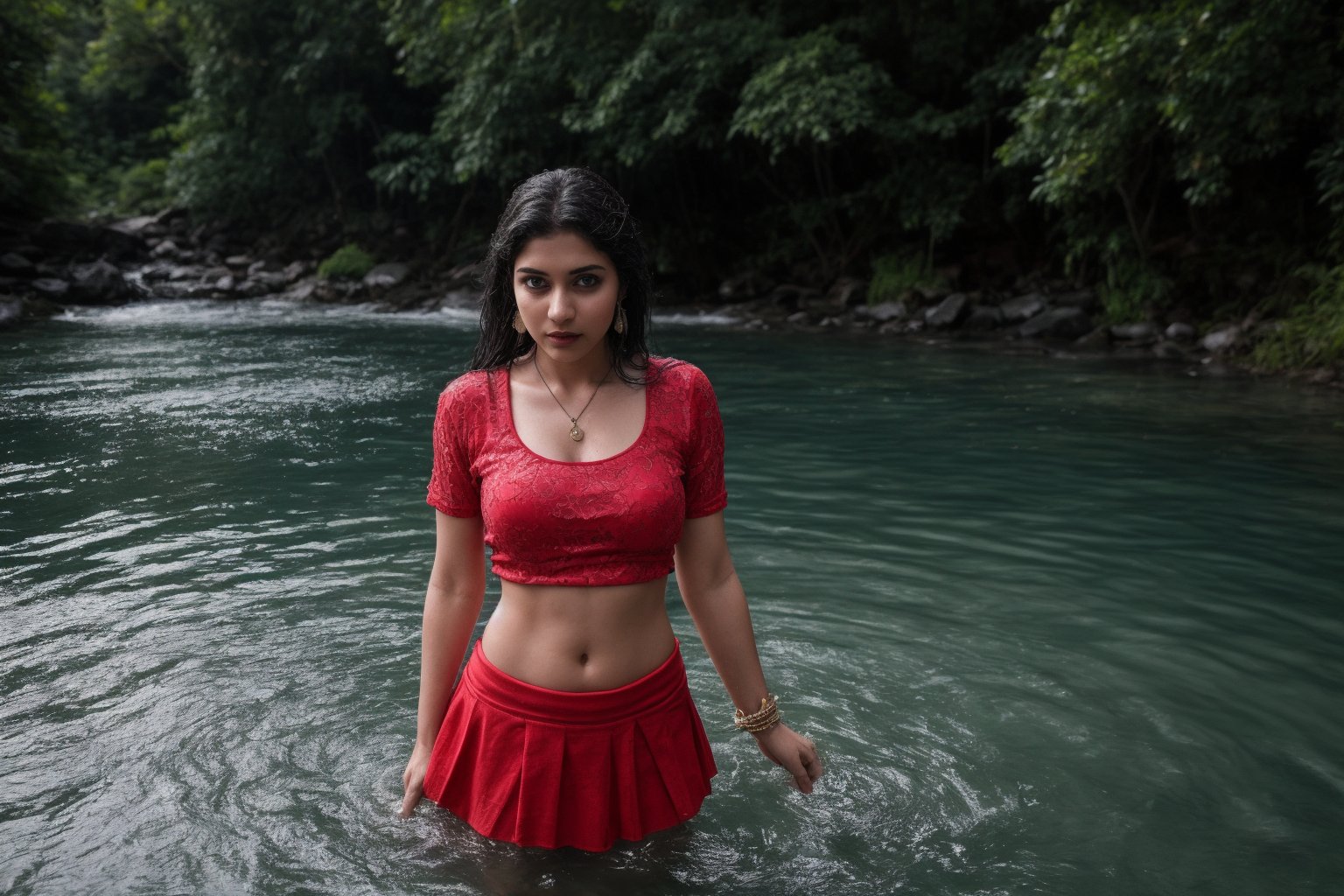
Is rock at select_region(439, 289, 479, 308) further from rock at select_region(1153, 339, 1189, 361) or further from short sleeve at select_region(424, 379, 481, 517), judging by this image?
short sleeve at select_region(424, 379, 481, 517)

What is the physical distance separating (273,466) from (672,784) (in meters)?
5.96

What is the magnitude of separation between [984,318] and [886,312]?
1797 millimetres

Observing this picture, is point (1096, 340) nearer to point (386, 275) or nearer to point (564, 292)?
point (564, 292)

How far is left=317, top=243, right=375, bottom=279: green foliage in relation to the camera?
24312 millimetres

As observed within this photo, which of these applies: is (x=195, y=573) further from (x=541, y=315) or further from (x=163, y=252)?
(x=163, y=252)

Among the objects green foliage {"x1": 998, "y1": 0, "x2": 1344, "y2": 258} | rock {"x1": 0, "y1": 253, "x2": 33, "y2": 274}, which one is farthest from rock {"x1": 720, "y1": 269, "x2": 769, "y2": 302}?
rock {"x1": 0, "y1": 253, "x2": 33, "y2": 274}

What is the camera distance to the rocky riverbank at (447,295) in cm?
1443

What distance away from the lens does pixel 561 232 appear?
2219mm

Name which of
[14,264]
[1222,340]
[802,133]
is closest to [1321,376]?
[1222,340]

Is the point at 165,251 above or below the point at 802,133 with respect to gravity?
below

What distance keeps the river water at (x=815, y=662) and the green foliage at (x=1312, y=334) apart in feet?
8.74

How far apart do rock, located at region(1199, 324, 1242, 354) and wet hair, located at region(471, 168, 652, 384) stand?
12.7m

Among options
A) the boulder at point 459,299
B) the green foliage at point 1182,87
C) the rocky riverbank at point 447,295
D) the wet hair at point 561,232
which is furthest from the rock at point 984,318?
the wet hair at point 561,232

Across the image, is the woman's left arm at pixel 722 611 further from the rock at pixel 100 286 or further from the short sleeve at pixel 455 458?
the rock at pixel 100 286
